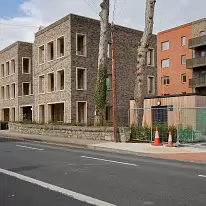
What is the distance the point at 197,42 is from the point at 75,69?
2064 centimetres

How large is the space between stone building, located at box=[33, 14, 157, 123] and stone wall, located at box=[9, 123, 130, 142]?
3931 mm

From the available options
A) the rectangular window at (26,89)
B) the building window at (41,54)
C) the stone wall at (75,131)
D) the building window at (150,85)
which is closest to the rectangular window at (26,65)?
the rectangular window at (26,89)

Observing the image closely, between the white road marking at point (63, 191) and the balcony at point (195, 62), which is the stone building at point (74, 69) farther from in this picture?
the white road marking at point (63, 191)

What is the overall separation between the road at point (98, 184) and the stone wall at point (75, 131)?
8033 millimetres

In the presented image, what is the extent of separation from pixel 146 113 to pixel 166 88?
28.1m

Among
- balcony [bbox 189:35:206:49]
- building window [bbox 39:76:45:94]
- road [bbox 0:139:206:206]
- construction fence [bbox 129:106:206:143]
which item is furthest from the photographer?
balcony [bbox 189:35:206:49]

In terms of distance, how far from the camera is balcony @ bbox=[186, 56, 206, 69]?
1650 inches

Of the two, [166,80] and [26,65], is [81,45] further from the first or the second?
[166,80]

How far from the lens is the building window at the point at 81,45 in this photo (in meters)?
30.4

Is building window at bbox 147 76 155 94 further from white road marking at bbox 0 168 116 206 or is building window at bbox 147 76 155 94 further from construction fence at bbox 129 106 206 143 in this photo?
white road marking at bbox 0 168 116 206

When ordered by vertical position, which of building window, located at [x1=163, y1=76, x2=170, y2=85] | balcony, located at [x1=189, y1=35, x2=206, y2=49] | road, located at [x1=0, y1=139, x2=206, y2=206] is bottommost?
road, located at [x1=0, y1=139, x2=206, y2=206]

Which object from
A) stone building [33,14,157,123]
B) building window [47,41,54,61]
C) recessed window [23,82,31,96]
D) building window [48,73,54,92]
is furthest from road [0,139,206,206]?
recessed window [23,82,31,96]

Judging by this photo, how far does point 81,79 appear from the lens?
31.0m

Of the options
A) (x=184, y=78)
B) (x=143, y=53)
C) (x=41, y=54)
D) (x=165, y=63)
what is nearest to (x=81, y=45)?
(x=41, y=54)
